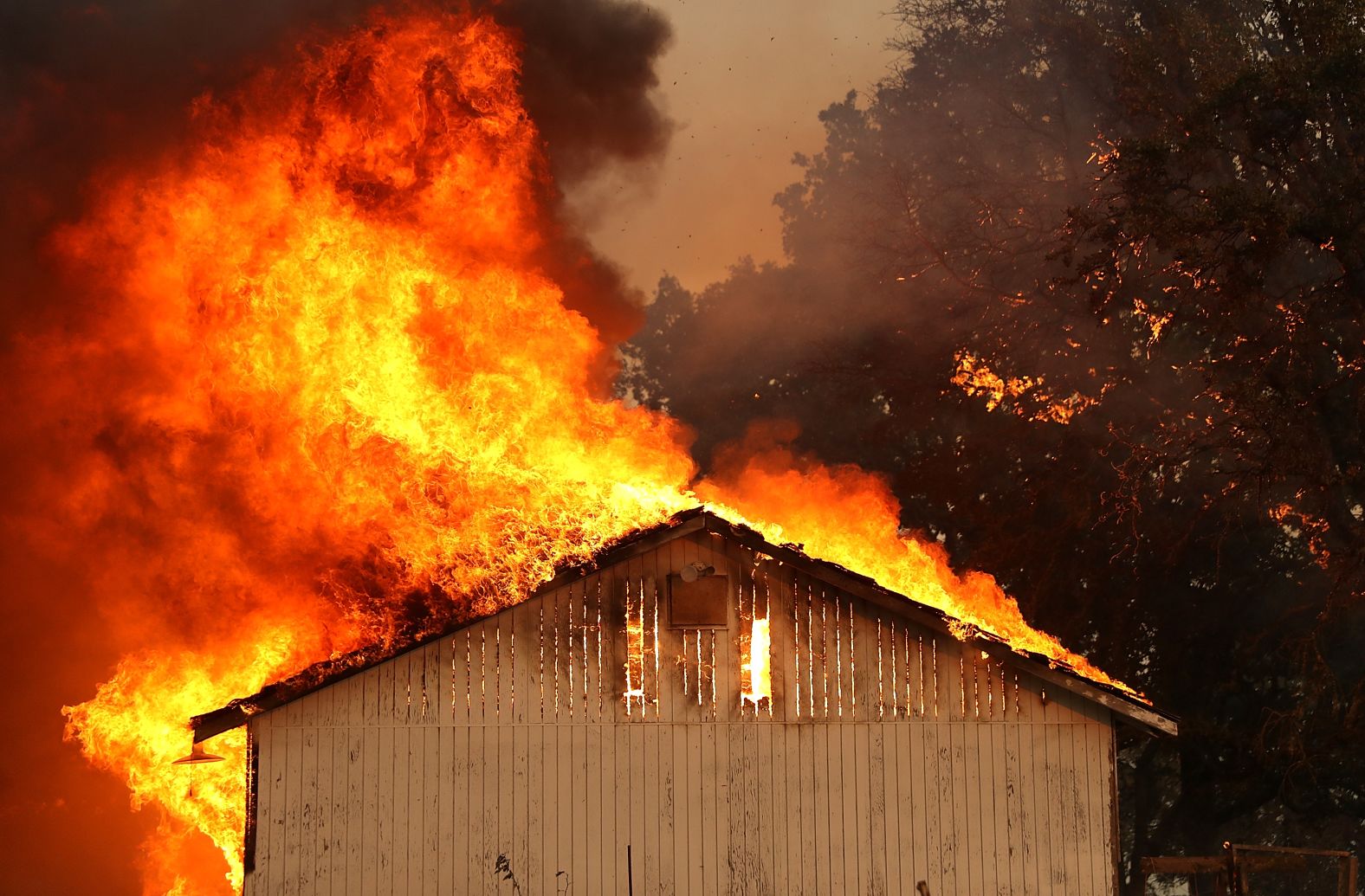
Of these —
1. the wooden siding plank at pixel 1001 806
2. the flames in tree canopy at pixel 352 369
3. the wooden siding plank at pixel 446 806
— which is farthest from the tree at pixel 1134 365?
the wooden siding plank at pixel 446 806

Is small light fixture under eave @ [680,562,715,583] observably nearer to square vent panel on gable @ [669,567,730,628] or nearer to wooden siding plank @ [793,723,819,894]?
square vent panel on gable @ [669,567,730,628]

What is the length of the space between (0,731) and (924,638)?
18.7 m

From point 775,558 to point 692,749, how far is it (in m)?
2.30

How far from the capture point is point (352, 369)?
19.1 m

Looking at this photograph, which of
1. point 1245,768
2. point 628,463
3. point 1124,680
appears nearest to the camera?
point 628,463

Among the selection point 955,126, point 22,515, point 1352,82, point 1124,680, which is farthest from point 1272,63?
point 22,515

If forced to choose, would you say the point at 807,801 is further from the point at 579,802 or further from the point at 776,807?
the point at 579,802

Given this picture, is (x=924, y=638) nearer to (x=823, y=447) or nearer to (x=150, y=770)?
(x=150, y=770)

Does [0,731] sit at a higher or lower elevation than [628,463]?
lower

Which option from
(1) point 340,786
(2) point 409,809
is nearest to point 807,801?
(2) point 409,809

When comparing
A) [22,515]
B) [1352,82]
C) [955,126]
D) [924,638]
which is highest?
[955,126]

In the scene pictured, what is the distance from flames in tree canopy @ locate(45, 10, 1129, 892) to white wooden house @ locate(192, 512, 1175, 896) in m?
1.25

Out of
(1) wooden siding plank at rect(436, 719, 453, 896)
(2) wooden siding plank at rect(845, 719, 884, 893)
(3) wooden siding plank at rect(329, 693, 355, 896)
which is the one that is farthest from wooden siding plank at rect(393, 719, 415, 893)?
(2) wooden siding plank at rect(845, 719, 884, 893)

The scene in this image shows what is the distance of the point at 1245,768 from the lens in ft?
94.4
